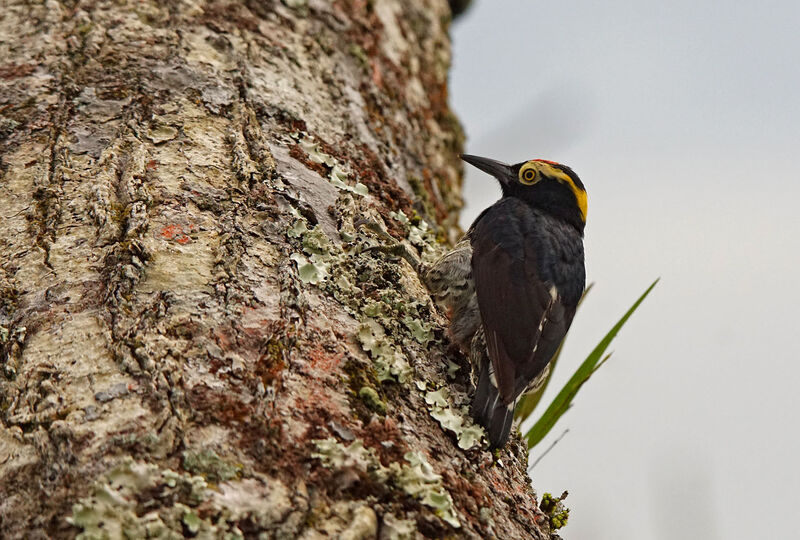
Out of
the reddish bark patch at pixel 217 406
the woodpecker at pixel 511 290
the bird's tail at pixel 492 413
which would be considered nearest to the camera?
the reddish bark patch at pixel 217 406

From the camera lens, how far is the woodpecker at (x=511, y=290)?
305 cm

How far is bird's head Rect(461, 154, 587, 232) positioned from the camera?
4.52m

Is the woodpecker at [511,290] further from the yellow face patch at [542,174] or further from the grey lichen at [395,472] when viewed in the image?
the grey lichen at [395,472]

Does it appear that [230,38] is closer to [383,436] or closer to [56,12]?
[56,12]

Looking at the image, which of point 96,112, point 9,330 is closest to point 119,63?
point 96,112

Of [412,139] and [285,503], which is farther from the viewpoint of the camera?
[412,139]

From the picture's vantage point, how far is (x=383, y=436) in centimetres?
Result: 228

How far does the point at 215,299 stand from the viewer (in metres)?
2.43

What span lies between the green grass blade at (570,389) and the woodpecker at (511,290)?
13 cm

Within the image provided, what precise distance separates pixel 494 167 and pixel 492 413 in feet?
7.37

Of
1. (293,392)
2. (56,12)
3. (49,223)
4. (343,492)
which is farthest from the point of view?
(56,12)

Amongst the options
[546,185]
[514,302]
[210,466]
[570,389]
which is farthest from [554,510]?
[546,185]

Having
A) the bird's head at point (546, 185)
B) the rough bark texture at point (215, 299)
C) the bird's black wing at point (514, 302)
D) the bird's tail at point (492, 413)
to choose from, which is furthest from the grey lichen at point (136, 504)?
the bird's head at point (546, 185)

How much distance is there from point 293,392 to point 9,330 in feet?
2.72
